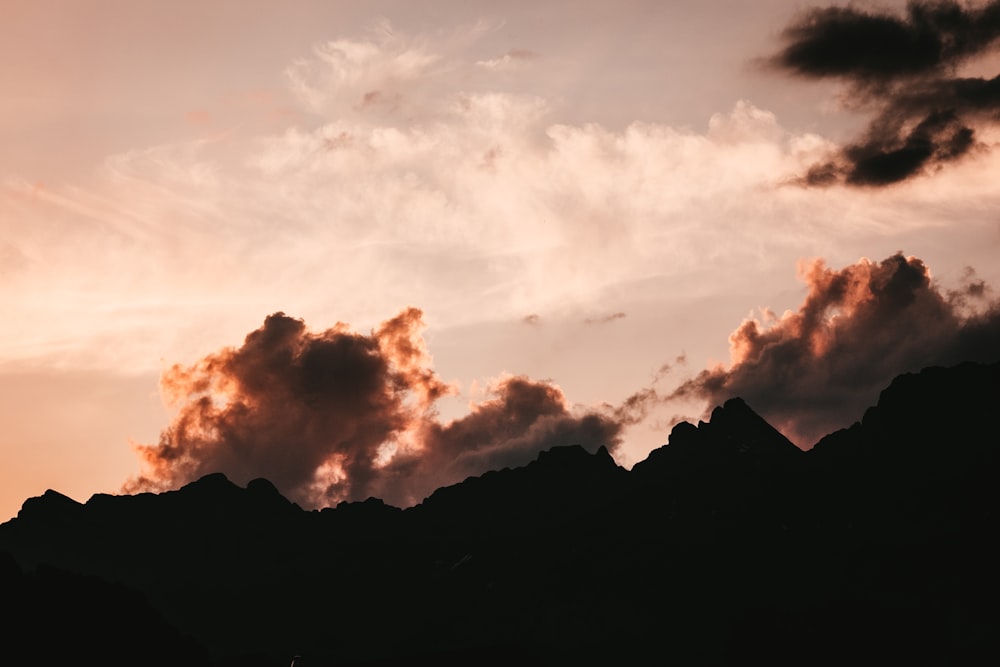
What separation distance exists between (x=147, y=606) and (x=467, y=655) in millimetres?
84689

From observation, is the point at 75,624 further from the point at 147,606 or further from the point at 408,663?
the point at 408,663

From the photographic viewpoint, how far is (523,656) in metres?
122

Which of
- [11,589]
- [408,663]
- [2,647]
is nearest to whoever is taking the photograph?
[408,663]

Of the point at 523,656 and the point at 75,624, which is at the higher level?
the point at 75,624

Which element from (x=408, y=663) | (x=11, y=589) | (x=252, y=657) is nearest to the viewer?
(x=408, y=663)

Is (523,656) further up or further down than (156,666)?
further down

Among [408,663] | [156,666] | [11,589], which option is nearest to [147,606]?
[156,666]

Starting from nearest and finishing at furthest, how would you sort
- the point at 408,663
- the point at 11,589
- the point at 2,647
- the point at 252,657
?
the point at 408,663 → the point at 2,647 → the point at 11,589 → the point at 252,657

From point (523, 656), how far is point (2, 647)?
74.9 meters

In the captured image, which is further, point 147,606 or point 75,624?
point 147,606

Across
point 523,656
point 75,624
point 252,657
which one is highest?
point 75,624

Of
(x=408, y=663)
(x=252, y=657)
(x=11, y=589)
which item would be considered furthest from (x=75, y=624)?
(x=408, y=663)

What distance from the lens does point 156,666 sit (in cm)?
17188

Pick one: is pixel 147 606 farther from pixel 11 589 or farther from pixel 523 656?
pixel 523 656
